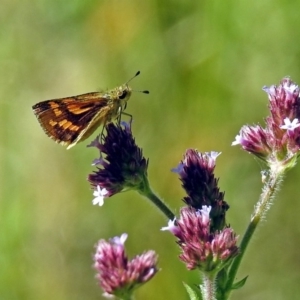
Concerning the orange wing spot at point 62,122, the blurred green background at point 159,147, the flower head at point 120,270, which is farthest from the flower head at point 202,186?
the blurred green background at point 159,147

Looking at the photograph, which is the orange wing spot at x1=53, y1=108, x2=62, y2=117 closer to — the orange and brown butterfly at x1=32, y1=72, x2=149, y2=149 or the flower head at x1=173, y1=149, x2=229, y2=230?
the orange and brown butterfly at x1=32, y1=72, x2=149, y2=149

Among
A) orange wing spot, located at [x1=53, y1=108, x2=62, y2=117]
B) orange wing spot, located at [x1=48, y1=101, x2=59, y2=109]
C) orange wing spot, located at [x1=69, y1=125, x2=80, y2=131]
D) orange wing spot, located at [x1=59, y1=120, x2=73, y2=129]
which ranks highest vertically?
orange wing spot, located at [x1=48, y1=101, x2=59, y2=109]

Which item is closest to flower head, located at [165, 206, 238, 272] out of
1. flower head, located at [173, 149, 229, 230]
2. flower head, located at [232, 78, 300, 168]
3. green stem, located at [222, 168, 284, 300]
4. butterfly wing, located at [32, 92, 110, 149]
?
green stem, located at [222, 168, 284, 300]

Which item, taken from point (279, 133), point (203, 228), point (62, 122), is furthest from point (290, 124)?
point (62, 122)

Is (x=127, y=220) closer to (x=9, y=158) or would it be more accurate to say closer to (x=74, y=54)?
(x=9, y=158)

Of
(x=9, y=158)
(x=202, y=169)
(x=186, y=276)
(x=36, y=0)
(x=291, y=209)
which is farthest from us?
(x=36, y=0)

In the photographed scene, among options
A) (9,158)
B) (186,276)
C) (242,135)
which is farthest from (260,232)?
(9,158)
